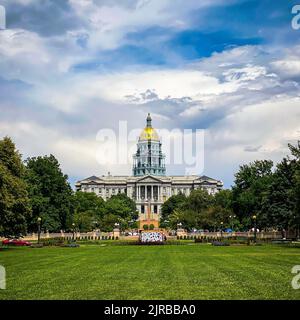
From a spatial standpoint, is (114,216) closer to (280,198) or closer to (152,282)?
(280,198)

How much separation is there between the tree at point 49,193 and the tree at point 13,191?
2215 cm

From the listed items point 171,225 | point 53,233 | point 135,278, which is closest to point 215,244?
point 53,233

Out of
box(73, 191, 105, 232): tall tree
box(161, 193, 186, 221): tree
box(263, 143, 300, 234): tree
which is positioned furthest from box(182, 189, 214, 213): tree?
box(263, 143, 300, 234): tree

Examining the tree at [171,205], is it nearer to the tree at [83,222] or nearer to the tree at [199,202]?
the tree at [199,202]

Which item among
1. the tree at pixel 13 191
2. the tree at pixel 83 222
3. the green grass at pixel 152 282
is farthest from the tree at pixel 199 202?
the green grass at pixel 152 282

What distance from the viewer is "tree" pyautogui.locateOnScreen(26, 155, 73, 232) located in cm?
7925

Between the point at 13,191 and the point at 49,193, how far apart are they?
31745mm

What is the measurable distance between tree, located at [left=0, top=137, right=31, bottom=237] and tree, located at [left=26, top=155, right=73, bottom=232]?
2215cm

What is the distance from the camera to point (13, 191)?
173ft

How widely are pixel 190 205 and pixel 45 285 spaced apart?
10018cm

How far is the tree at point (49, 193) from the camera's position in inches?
3120

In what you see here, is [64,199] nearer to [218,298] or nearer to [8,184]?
[8,184]

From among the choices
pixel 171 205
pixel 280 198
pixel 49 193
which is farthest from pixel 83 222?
pixel 171 205

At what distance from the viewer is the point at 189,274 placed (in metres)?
25.1
